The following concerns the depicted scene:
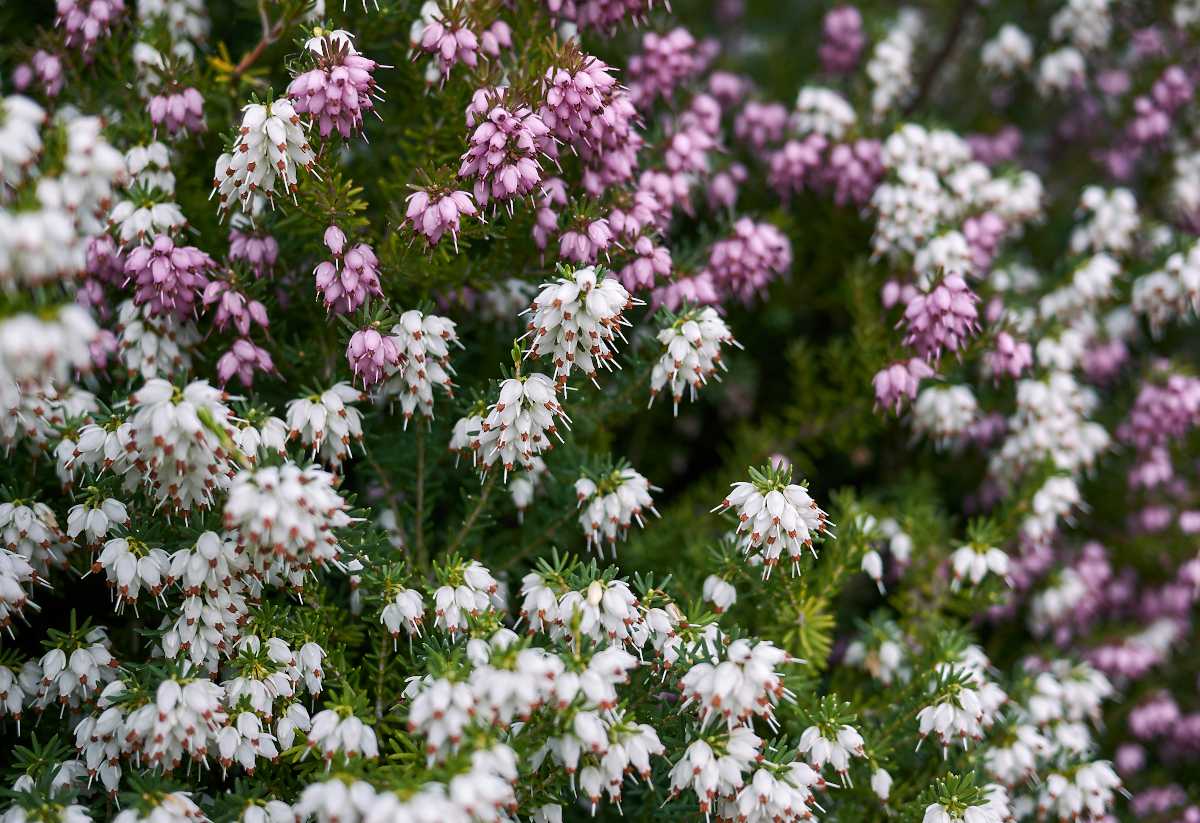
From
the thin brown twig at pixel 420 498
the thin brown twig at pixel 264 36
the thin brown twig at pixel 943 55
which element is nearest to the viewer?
the thin brown twig at pixel 420 498

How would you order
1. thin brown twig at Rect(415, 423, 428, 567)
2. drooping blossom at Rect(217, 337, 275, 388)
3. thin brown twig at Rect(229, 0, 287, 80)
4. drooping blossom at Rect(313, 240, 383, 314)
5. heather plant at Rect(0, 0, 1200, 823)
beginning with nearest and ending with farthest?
1. heather plant at Rect(0, 0, 1200, 823)
2. drooping blossom at Rect(313, 240, 383, 314)
3. drooping blossom at Rect(217, 337, 275, 388)
4. thin brown twig at Rect(415, 423, 428, 567)
5. thin brown twig at Rect(229, 0, 287, 80)

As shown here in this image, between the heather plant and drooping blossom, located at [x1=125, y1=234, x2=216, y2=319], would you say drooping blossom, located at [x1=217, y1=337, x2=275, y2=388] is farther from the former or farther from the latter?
drooping blossom, located at [x1=125, y1=234, x2=216, y2=319]

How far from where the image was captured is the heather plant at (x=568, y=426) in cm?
263

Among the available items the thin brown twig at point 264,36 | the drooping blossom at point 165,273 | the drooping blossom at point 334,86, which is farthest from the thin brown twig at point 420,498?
the thin brown twig at point 264,36

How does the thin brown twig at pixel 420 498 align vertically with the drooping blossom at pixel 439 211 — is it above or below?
below

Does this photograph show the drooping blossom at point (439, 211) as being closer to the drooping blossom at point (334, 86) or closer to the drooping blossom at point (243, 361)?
the drooping blossom at point (334, 86)

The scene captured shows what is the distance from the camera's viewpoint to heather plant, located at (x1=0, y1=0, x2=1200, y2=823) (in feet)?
8.63

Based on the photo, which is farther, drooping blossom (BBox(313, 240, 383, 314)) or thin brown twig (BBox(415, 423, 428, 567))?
thin brown twig (BBox(415, 423, 428, 567))

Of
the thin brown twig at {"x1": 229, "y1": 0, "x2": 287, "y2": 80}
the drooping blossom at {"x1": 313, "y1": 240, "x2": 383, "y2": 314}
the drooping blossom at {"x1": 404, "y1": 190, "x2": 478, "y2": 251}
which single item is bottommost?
the drooping blossom at {"x1": 313, "y1": 240, "x2": 383, "y2": 314}

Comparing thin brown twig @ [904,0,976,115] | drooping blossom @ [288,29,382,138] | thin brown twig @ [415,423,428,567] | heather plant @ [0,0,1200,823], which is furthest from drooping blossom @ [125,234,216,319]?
thin brown twig @ [904,0,976,115]

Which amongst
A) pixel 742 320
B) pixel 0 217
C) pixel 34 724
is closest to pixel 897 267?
pixel 742 320

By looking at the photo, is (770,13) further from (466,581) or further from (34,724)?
(34,724)

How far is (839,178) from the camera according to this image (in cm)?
427

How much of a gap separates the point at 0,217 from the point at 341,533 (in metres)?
1.29
